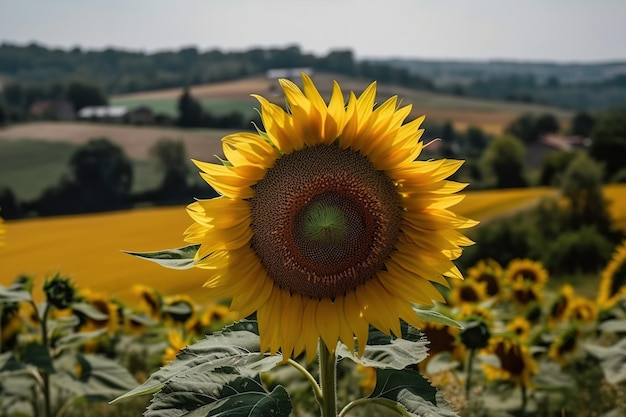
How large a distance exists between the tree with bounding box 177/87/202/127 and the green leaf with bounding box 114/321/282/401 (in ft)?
127

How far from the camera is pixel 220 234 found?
1.77 metres

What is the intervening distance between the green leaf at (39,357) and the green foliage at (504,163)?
1513 inches

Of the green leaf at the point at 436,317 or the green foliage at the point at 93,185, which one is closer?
the green leaf at the point at 436,317

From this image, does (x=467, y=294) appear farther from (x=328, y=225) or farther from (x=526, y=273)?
(x=328, y=225)

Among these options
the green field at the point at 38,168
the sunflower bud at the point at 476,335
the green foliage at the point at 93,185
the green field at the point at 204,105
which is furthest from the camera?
the green field at the point at 204,105

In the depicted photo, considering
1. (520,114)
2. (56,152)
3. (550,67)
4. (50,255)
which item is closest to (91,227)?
(50,255)

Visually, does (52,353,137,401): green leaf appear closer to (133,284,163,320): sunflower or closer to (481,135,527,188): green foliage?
(133,284,163,320): sunflower

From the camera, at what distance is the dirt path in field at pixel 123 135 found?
32.7 m

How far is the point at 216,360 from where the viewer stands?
174 centimetres

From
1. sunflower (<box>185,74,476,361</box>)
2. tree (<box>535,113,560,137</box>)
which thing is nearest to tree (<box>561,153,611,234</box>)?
sunflower (<box>185,74,476,361</box>)

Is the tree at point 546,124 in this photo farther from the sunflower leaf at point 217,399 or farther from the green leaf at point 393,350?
the sunflower leaf at point 217,399

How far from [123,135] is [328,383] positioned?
34638 mm

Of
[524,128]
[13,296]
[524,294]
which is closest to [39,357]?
[13,296]

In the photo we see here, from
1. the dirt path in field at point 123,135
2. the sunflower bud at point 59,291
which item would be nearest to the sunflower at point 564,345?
the sunflower bud at point 59,291
